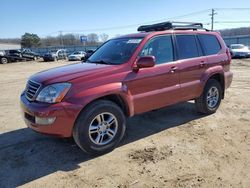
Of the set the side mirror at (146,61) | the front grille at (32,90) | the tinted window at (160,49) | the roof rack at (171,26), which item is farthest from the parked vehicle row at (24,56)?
the side mirror at (146,61)

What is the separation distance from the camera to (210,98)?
20.8 ft

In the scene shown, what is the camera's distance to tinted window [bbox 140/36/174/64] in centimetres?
502

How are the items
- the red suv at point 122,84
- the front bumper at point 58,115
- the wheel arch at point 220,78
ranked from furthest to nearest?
the wheel arch at point 220,78 → the red suv at point 122,84 → the front bumper at point 58,115

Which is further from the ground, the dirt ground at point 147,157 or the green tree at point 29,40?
the green tree at point 29,40

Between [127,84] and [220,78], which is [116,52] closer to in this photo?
[127,84]

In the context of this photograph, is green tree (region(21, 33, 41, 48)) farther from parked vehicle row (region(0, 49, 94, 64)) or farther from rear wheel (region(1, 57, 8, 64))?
rear wheel (region(1, 57, 8, 64))

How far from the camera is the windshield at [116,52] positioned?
16.0ft

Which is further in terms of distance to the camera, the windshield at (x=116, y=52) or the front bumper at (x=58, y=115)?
the windshield at (x=116, y=52)

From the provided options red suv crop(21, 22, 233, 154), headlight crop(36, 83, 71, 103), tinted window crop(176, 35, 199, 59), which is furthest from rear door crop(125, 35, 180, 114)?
headlight crop(36, 83, 71, 103)

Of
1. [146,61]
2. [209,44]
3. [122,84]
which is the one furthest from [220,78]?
[122,84]

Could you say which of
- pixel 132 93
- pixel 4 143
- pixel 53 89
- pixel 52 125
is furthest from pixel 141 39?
pixel 4 143

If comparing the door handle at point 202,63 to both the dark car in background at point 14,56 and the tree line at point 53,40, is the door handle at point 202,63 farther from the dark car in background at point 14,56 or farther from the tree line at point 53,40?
the tree line at point 53,40

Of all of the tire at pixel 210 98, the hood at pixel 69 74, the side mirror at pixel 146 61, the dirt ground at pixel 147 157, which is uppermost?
the side mirror at pixel 146 61

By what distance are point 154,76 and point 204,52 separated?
1726mm
